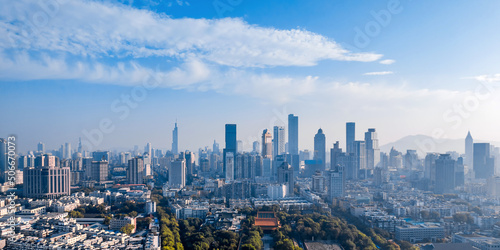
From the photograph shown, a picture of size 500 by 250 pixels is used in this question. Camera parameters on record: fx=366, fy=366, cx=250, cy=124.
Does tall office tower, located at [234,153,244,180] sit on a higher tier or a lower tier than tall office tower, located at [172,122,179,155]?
lower

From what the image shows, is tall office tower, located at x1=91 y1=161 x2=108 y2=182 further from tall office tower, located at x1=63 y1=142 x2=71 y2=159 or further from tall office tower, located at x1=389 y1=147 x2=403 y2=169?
tall office tower, located at x1=389 y1=147 x2=403 y2=169

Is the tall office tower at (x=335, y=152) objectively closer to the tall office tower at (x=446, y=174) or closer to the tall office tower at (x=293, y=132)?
the tall office tower at (x=293, y=132)

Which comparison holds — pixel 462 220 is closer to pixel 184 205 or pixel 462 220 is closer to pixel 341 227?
pixel 341 227

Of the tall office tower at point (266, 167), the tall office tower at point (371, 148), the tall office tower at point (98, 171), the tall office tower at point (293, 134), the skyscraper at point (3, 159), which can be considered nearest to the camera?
the skyscraper at point (3, 159)

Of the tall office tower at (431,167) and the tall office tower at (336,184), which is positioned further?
the tall office tower at (431,167)

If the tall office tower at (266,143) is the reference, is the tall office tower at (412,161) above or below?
below

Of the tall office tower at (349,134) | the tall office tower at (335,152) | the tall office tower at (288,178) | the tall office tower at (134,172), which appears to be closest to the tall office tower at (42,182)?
the tall office tower at (134,172)

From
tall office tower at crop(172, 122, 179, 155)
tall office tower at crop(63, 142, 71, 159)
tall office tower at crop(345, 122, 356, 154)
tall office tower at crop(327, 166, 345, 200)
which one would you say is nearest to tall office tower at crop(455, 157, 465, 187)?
tall office tower at crop(327, 166, 345, 200)
